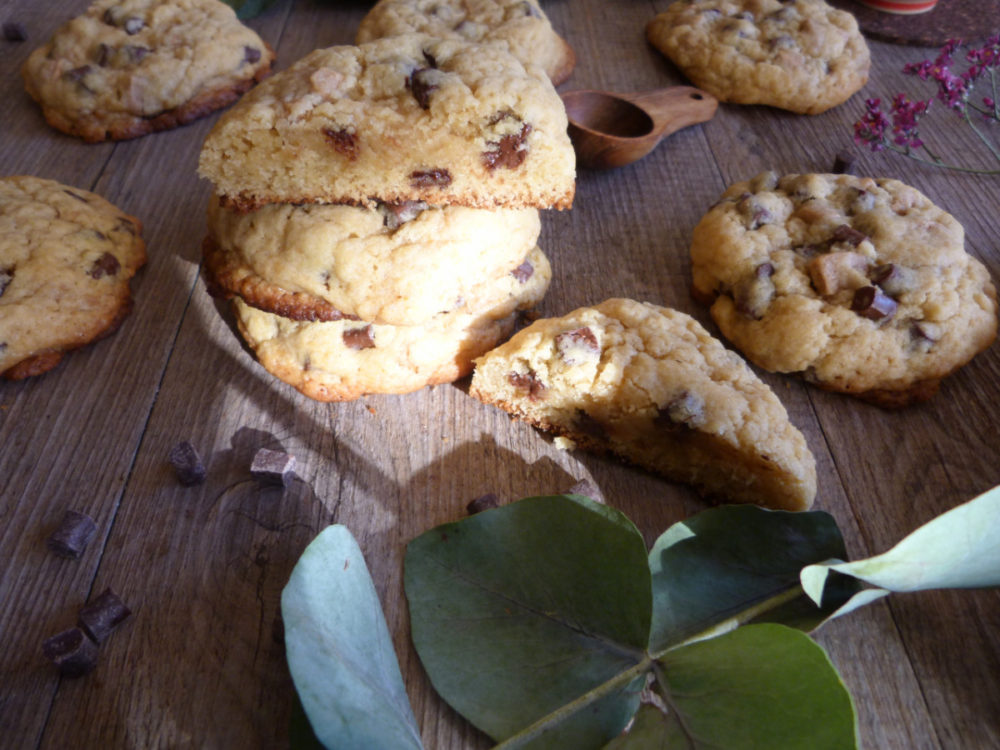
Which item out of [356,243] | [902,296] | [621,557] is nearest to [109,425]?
[356,243]

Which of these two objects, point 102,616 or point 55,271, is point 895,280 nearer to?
point 102,616

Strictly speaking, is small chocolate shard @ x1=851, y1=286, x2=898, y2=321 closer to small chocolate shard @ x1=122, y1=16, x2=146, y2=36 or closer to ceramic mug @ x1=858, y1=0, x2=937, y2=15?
ceramic mug @ x1=858, y1=0, x2=937, y2=15

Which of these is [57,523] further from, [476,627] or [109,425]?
A: [476,627]

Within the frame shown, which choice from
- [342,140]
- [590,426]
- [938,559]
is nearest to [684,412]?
[590,426]

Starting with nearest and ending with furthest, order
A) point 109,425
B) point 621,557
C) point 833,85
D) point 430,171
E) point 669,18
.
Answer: point 621,557 < point 430,171 < point 109,425 < point 833,85 < point 669,18

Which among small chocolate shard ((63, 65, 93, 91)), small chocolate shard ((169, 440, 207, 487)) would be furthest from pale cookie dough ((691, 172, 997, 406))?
small chocolate shard ((63, 65, 93, 91))

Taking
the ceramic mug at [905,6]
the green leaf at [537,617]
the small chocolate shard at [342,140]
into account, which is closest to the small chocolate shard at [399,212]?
the small chocolate shard at [342,140]

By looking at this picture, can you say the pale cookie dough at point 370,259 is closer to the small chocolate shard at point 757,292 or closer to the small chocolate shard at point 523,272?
the small chocolate shard at point 523,272
